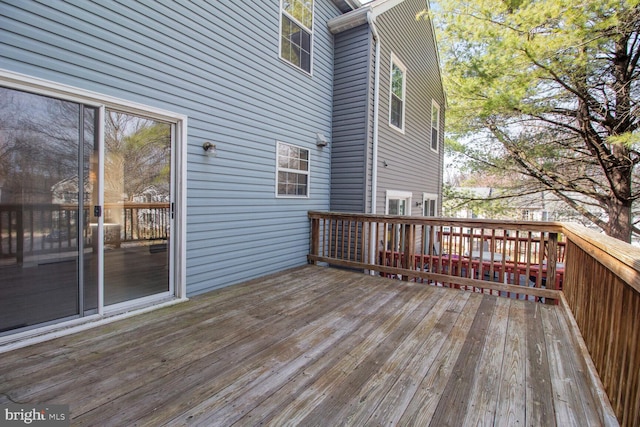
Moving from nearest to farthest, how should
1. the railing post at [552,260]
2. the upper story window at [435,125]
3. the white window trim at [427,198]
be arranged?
the railing post at [552,260] < the white window trim at [427,198] < the upper story window at [435,125]

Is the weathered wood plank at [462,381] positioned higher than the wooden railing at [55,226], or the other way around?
the wooden railing at [55,226]

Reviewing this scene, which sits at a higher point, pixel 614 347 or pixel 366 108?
pixel 366 108

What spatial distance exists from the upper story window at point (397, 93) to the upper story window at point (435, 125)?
9.16 feet

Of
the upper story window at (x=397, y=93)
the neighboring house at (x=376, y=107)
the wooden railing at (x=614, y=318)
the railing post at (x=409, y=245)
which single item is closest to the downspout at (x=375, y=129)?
the neighboring house at (x=376, y=107)

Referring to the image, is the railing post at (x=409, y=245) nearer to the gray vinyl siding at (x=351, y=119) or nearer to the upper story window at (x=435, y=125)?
the gray vinyl siding at (x=351, y=119)

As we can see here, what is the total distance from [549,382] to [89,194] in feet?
13.0

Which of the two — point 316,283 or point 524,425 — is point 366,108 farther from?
point 524,425

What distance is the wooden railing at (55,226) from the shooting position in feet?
7.91

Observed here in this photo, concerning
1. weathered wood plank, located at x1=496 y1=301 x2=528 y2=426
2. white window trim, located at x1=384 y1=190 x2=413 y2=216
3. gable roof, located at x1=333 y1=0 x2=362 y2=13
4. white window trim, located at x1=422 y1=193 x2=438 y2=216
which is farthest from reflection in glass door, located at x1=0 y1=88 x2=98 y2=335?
white window trim, located at x1=422 y1=193 x2=438 y2=216

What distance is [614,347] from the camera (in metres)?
1.77

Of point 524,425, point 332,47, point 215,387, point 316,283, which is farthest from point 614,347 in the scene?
point 332,47

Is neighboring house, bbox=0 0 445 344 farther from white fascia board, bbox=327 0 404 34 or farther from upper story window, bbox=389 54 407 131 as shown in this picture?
upper story window, bbox=389 54 407 131

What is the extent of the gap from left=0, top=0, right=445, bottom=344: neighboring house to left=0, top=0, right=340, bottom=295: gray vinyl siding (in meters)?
0.02

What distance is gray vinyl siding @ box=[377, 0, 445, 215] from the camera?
→ 6438 millimetres
